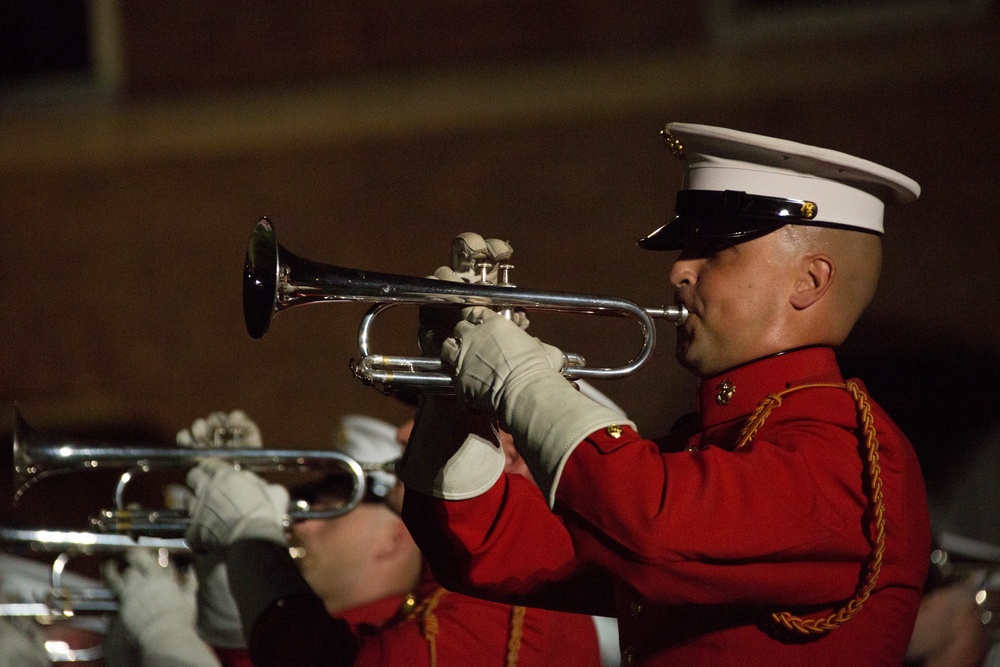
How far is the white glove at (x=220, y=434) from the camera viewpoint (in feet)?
12.5

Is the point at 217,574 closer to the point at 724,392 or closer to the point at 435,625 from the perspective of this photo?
the point at 435,625

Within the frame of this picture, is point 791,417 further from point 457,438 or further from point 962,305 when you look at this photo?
point 962,305

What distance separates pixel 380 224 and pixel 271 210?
783 mm

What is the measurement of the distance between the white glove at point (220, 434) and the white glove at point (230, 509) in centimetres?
19

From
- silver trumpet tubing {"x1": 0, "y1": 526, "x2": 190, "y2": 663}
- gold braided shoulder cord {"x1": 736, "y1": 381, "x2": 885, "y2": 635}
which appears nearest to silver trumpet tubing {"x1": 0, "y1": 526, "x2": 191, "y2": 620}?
silver trumpet tubing {"x1": 0, "y1": 526, "x2": 190, "y2": 663}

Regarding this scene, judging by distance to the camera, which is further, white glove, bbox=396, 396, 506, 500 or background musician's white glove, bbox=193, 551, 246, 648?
background musician's white glove, bbox=193, 551, 246, 648

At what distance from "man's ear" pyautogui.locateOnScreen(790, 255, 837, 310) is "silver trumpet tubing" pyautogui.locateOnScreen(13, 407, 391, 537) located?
6.29 feet

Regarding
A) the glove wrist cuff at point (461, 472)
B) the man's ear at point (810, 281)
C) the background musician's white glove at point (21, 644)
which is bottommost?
the background musician's white glove at point (21, 644)

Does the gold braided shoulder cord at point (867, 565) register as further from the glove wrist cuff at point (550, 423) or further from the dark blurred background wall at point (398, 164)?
the dark blurred background wall at point (398, 164)

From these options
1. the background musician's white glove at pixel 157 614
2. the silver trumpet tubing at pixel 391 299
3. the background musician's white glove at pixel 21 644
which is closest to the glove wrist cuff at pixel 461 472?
the silver trumpet tubing at pixel 391 299

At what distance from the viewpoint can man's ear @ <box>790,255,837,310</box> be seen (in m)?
2.38

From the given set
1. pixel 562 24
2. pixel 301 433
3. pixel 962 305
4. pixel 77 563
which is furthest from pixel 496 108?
pixel 77 563

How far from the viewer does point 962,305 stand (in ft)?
19.8

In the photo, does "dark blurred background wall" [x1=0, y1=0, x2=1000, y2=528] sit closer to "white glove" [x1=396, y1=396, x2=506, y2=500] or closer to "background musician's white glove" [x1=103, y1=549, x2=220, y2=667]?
"background musician's white glove" [x1=103, y1=549, x2=220, y2=667]
